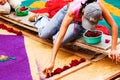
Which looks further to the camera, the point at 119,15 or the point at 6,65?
the point at 119,15

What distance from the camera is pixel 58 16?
256 cm

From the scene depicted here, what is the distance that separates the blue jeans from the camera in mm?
2447

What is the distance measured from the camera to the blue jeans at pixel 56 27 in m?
2.45

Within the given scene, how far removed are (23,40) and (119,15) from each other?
1.02 m

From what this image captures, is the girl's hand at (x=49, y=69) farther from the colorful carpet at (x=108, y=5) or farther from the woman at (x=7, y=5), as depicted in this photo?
the woman at (x=7, y=5)

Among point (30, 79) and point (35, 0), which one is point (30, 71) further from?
point (35, 0)

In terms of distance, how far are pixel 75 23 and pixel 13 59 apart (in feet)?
1.90

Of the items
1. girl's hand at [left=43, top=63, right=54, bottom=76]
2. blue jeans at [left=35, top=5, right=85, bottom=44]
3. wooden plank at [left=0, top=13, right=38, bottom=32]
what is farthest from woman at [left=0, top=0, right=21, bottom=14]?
girl's hand at [left=43, top=63, right=54, bottom=76]

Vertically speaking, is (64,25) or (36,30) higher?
(64,25)

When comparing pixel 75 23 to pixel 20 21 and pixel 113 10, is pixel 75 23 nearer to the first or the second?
pixel 20 21

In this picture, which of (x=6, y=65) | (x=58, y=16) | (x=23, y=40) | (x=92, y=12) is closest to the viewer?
(x=92, y=12)

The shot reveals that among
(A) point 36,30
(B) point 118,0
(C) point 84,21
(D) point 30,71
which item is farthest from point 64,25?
(B) point 118,0

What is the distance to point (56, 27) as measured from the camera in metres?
2.59

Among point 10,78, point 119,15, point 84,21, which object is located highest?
point 84,21
